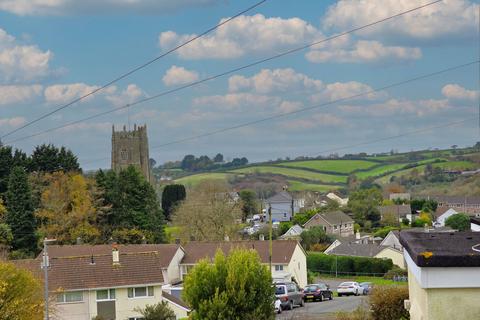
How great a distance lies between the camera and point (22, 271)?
33688mm

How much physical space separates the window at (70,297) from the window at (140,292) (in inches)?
111

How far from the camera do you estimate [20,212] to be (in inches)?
2936

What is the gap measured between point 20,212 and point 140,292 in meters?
29.7

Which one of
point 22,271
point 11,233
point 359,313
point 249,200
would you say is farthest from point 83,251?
point 249,200

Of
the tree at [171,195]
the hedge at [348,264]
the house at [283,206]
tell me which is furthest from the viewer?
the house at [283,206]

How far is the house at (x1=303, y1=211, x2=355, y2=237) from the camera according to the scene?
131m

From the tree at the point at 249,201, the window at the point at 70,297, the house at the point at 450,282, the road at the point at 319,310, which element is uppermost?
the tree at the point at 249,201

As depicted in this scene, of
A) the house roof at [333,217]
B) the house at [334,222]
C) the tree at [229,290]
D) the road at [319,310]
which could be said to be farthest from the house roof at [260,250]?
Answer: the house roof at [333,217]

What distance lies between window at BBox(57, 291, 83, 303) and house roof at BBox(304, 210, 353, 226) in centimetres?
8733

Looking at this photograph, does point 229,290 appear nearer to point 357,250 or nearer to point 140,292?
point 140,292

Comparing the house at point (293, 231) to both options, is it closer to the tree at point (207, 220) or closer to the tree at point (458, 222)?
the tree at point (458, 222)

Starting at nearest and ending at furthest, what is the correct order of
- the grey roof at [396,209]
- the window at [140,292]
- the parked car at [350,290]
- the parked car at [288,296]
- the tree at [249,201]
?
the parked car at [288,296]
the window at [140,292]
the parked car at [350,290]
the tree at [249,201]
the grey roof at [396,209]

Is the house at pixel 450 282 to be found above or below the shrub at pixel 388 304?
above

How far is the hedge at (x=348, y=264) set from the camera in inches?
3386
